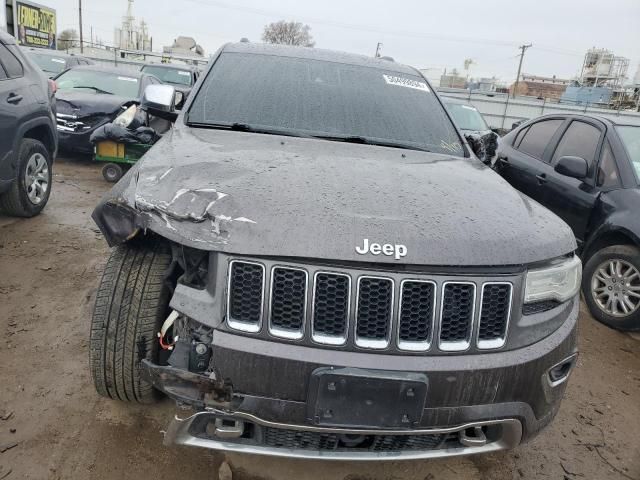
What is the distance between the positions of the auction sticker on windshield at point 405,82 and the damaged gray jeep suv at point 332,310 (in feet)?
4.57

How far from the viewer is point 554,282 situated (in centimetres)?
189

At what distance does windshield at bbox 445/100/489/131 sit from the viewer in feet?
31.9

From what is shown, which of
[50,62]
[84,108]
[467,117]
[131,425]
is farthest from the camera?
[50,62]

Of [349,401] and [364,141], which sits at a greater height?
[364,141]

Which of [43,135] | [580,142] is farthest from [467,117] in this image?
[43,135]

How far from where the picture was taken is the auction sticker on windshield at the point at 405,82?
3305mm

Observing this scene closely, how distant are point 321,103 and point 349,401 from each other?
6.14 feet

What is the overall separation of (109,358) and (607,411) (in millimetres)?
2784

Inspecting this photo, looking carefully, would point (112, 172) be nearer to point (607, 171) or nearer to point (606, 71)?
point (607, 171)

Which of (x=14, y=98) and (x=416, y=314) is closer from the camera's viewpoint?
(x=416, y=314)

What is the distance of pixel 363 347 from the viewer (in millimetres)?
1657

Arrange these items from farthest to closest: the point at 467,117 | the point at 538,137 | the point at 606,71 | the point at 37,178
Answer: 1. the point at 606,71
2. the point at 467,117
3. the point at 538,137
4. the point at 37,178

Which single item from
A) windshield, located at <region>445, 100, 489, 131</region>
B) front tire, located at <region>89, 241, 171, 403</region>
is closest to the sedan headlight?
front tire, located at <region>89, 241, 171, 403</region>

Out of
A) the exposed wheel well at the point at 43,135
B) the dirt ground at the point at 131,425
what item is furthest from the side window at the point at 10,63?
the dirt ground at the point at 131,425
